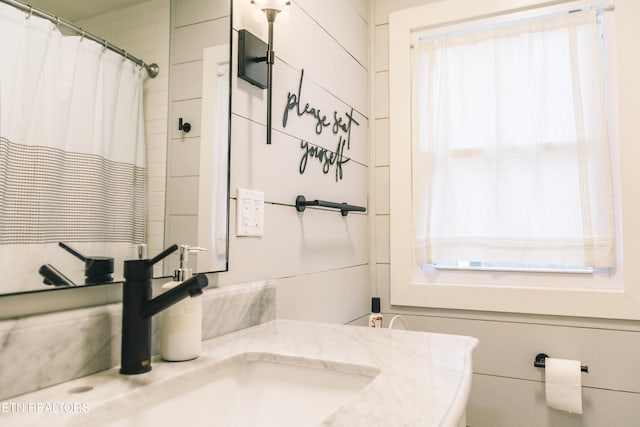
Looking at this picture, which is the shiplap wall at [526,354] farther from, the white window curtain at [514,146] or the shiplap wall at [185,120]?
the shiplap wall at [185,120]

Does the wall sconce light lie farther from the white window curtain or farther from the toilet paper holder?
the toilet paper holder

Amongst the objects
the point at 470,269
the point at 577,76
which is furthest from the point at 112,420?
the point at 577,76

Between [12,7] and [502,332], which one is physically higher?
[12,7]

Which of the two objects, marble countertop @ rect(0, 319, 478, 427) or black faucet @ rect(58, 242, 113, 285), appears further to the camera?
black faucet @ rect(58, 242, 113, 285)

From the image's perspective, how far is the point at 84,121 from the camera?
0.70 m

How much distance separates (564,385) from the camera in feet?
4.97

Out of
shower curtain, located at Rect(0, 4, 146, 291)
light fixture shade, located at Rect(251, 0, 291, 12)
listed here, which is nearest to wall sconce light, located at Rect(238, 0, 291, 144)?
light fixture shade, located at Rect(251, 0, 291, 12)

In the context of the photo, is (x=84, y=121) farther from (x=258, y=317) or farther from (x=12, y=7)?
(x=258, y=317)

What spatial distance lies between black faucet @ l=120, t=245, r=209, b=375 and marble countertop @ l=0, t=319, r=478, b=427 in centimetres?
2

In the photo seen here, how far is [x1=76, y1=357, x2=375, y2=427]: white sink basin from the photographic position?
0.68m

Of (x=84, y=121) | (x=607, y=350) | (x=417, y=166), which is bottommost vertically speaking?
(x=607, y=350)

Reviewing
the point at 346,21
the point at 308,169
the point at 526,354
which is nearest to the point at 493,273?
the point at 526,354

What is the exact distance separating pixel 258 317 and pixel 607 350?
1298 millimetres

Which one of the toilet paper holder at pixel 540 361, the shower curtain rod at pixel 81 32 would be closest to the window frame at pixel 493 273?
the toilet paper holder at pixel 540 361
